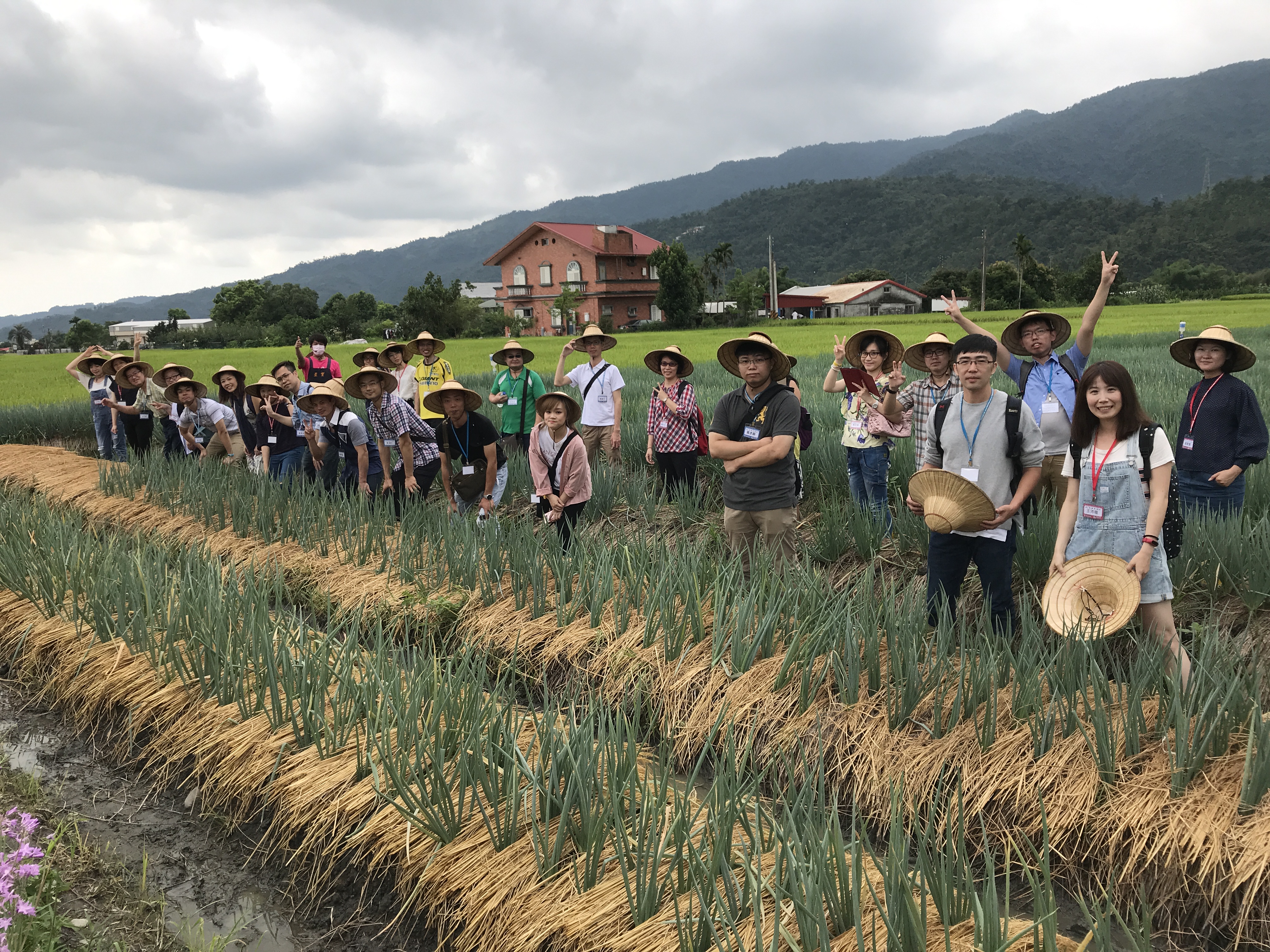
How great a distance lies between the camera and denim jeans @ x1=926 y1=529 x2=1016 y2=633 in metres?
3.49

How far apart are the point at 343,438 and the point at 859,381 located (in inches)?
149

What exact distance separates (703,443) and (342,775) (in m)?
3.91

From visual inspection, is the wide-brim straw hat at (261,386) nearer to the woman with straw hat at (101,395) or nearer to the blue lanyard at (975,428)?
the woman with straw hat at (101,395)

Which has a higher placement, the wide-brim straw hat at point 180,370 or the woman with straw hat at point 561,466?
the wide-brim straw hat at point 180,370

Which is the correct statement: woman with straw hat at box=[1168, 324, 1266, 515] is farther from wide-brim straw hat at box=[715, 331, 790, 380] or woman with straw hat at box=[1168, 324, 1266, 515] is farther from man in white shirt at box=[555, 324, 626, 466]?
man in white shirt at box=[555, 324, 626, 466]

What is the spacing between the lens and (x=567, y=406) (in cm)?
488

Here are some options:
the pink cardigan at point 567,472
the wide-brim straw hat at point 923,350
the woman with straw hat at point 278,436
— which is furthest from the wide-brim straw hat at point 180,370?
the wide-brim straw hat at point 923,350

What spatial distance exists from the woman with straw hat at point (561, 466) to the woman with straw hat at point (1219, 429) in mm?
3307

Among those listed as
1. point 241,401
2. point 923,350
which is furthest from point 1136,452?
point 241,401

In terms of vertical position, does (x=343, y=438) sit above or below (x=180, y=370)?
below

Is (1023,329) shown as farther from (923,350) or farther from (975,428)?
(975,428)

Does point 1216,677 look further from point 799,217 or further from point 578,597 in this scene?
point 799,217

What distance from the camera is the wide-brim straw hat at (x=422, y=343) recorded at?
7.31m

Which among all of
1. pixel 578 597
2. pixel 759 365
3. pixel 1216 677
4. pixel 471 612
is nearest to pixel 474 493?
pixel 471 612
